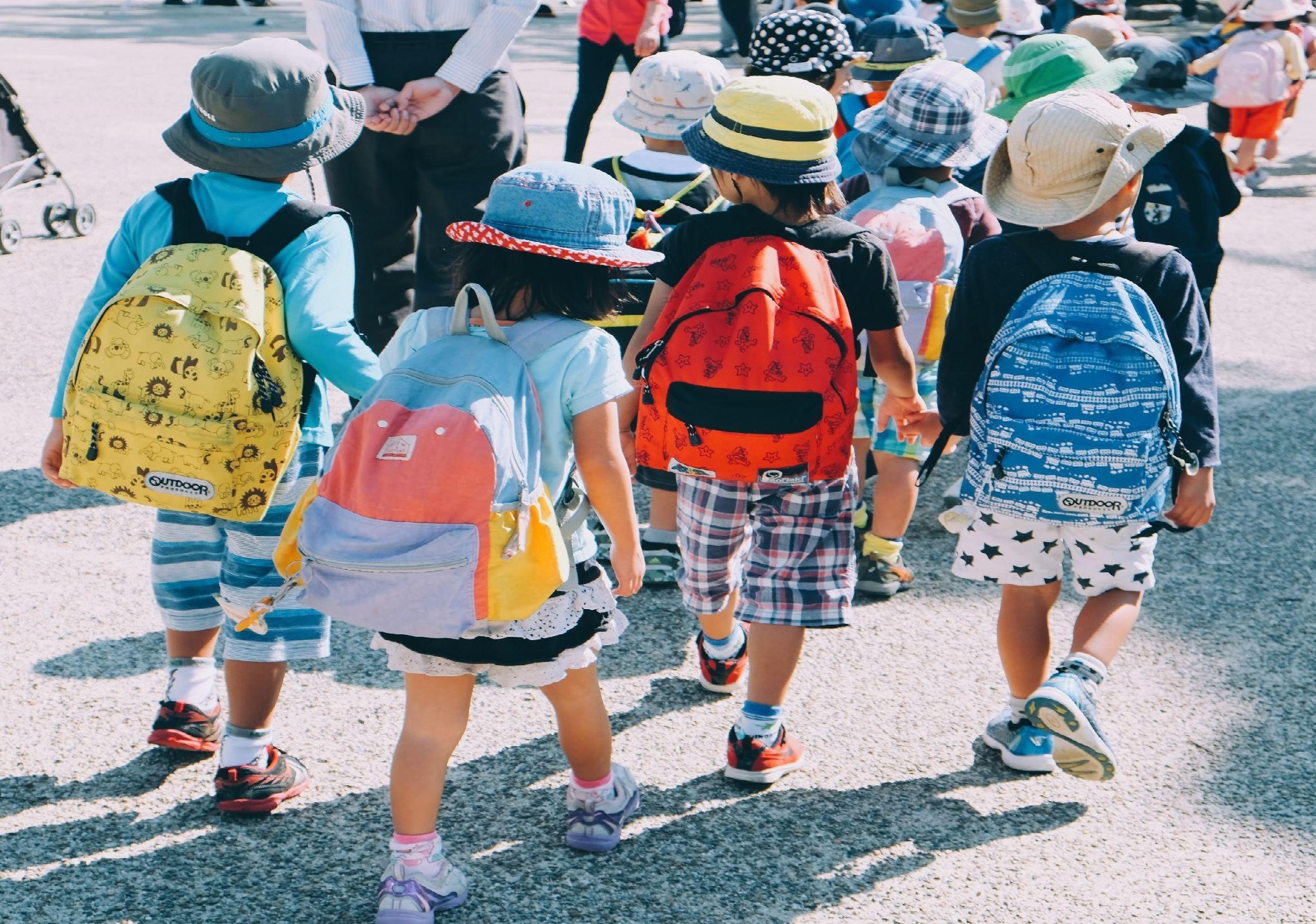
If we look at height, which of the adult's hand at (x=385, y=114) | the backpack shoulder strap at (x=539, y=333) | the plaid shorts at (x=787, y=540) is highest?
the backpack shoulder strap at (x=539, y=333)

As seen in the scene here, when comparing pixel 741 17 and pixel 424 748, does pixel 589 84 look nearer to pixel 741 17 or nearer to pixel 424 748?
pixel 424 748

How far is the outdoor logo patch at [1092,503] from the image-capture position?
9.56 feet

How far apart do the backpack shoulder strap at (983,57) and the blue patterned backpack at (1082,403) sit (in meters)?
4.36

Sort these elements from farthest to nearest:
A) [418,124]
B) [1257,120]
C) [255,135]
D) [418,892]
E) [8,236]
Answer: [1257,120] → [8,236] → [418,124] → [255,135] → [418,892]

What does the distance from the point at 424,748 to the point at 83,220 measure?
600cm

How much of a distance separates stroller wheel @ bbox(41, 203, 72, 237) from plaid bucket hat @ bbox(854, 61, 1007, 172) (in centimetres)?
524

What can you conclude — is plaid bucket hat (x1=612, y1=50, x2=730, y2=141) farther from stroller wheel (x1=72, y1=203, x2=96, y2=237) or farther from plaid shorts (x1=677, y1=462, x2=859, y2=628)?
stroller wheel (x1=72, y1=203, x2=96, y2=237)

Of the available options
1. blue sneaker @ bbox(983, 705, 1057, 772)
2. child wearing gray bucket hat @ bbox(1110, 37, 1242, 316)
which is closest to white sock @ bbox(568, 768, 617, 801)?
blue sneaker @ bbox(983, 705, 1057, 772)

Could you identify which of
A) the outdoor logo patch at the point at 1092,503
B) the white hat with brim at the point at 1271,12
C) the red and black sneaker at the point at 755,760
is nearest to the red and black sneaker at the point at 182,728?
the red and black sneaker at the point at 755,760

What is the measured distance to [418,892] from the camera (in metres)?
2.67

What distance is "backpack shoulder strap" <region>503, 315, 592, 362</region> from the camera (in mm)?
2584

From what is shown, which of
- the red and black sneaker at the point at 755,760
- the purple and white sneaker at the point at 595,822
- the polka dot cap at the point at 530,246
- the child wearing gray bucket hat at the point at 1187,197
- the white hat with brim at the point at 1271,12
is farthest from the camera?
the white hat with brim at the point at 1271,12

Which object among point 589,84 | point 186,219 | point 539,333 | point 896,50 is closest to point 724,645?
point 539,333

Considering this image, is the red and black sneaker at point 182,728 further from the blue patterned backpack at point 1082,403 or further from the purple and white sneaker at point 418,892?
the blue patterned backpack at point 1082,403
